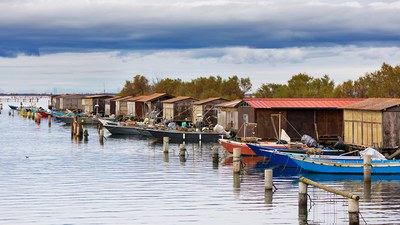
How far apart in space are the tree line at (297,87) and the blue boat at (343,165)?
172 ft

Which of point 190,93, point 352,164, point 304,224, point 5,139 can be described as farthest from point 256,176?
point 190,93

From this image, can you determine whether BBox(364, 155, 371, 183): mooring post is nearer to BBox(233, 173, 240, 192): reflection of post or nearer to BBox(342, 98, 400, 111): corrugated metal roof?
BBox(233, 173, 240, 192): reflection of post

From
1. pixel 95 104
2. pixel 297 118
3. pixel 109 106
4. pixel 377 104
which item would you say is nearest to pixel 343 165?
pixel 377 104

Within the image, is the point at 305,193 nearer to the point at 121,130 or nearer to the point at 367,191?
the point at 367,191

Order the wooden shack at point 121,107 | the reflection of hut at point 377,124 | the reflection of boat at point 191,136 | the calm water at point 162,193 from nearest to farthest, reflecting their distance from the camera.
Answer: the calm water at point 162,193 → the reflection of hut at point 377,124 → the reflection of boat at point 191,136 → the wooden shack at point 121,107

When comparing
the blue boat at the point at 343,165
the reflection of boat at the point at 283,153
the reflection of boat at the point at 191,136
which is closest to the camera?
the blue boat at the point at 343,165

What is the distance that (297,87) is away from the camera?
13638 cm

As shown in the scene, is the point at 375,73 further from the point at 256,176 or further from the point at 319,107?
the point at 256,176

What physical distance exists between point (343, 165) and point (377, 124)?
23.7ft

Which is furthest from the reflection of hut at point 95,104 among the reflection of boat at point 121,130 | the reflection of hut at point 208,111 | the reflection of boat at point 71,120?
the reflection of hut at point 208,111

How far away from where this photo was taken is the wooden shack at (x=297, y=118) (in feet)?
226

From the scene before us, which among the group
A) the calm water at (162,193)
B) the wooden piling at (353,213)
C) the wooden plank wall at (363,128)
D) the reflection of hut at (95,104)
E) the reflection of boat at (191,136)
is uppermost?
the reflection of hut at (95,104)

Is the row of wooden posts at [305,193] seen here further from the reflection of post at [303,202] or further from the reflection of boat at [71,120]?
the reflection of boat at [71,120]

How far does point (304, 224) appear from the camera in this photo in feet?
106
